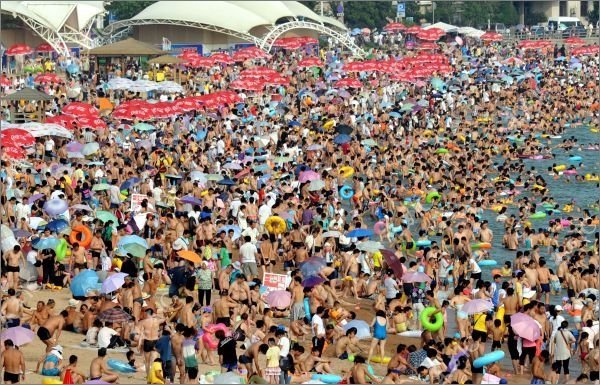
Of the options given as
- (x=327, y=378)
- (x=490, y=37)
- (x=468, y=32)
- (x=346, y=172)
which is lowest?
(x=327, y=378)

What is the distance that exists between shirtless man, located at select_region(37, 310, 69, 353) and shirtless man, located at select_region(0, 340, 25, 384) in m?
1.30

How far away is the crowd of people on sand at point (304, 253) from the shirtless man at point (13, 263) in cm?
3

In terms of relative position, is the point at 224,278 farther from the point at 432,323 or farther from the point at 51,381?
the point at 51,381

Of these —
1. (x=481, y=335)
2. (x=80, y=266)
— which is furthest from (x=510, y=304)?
(x=80, y=266)

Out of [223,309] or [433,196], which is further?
[433,196]

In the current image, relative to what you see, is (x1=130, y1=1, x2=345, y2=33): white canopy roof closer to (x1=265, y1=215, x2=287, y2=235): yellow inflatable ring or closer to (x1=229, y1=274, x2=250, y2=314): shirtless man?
Result: (x1=265, y1=215, x2=287, y2=235): yellow inflatable ring

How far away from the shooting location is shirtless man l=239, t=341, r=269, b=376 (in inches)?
707

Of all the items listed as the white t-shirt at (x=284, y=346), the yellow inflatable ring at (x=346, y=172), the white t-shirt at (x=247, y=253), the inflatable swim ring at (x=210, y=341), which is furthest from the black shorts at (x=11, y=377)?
the yellow inflatable ring at (x=346, y=172)

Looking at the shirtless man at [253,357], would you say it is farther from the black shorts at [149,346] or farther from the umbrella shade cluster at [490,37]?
the umbrella shade cluster at [490,37]

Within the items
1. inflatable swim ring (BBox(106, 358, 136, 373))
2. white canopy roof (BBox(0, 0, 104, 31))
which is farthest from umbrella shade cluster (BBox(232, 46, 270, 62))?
inflatable swim ring (BBox(106, 358, 136, 373))

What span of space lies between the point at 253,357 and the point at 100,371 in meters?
2.07

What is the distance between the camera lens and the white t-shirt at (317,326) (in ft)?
67.3

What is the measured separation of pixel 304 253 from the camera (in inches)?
991

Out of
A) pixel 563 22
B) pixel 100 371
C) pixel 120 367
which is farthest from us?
pixel 563 22
